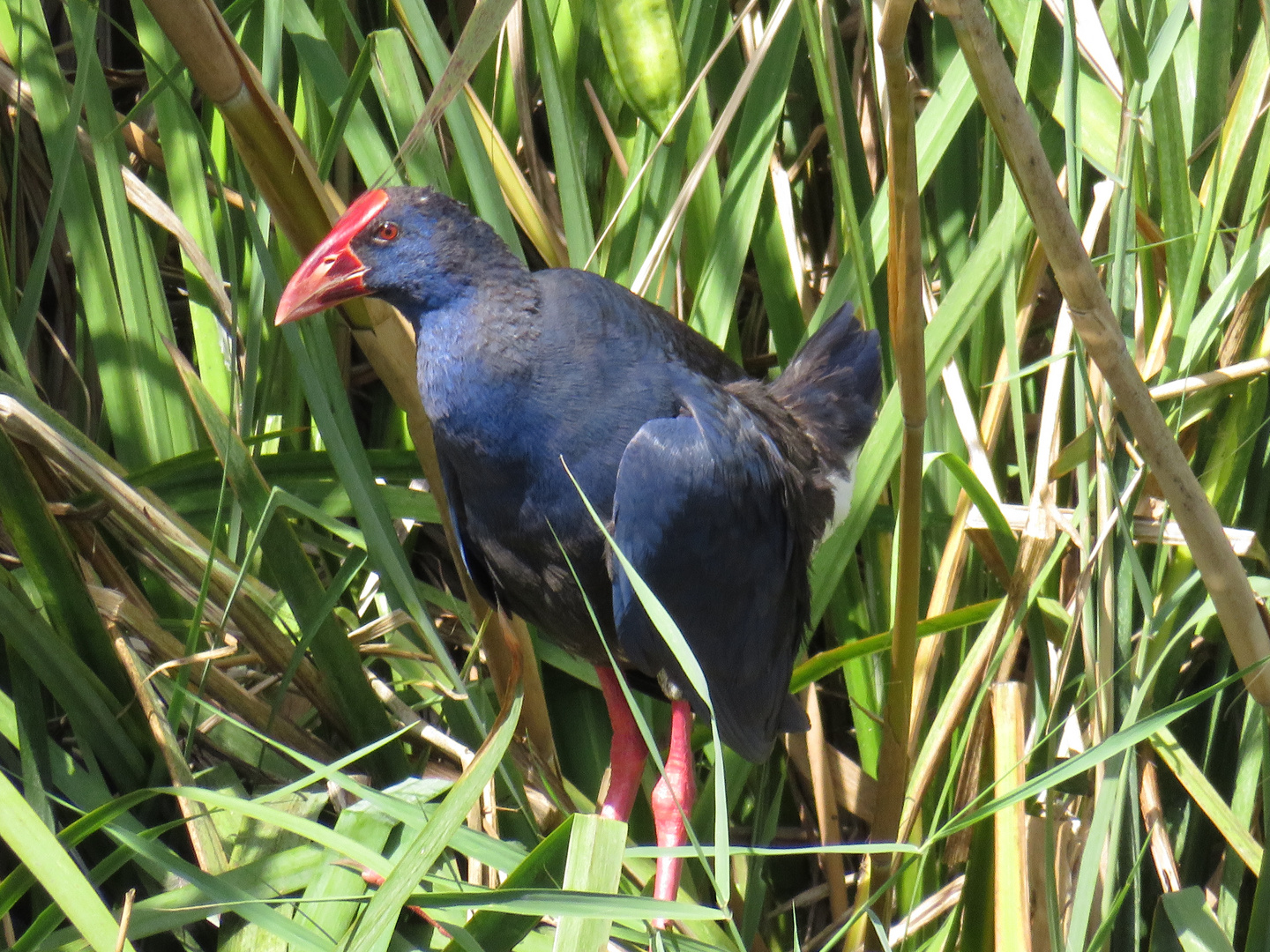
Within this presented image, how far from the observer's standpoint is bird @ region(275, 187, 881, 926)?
1512 mm

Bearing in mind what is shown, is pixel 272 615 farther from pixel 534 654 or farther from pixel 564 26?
pixel 564 26

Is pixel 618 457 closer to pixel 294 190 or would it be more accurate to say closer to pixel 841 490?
pixel 841 490

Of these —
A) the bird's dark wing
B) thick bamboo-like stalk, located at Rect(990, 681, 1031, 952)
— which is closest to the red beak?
the bird's dark wing

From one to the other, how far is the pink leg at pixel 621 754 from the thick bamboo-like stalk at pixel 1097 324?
2.86 ft

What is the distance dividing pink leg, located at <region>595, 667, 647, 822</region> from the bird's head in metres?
0.62

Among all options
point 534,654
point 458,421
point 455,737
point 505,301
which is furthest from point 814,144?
point 455,737

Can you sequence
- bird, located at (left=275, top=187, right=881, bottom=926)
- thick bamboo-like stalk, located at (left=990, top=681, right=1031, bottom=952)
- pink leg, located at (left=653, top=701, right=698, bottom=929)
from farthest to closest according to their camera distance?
pink leg, located at (left=653, top=701, right=698, bottom=929) → bird, located at (left=275, top=187, right=881, bottom=926) → thick bamboo-like stalk, located at (left=990, top=681, right=1031, bottom=952)

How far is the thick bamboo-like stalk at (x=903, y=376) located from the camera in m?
0.98

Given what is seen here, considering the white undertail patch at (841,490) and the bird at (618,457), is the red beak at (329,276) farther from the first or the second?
the white undertail patch at (841,490)

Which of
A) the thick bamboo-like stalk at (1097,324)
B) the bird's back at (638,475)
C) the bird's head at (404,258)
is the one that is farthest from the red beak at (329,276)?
the thick bamboo-like stalk at (1097,324)

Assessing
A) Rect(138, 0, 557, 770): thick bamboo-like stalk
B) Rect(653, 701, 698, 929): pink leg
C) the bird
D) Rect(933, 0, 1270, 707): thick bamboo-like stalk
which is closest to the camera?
Rect(933, 0, 1270, 707): thick bamboo-like stalk

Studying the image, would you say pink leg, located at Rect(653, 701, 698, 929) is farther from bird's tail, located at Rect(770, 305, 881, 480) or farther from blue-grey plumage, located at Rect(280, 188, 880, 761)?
bird's tail, located at Rect(770, 305, 881, 480)

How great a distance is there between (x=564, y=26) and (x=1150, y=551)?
1.11 metres

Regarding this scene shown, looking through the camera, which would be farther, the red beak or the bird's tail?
the bird's tail
